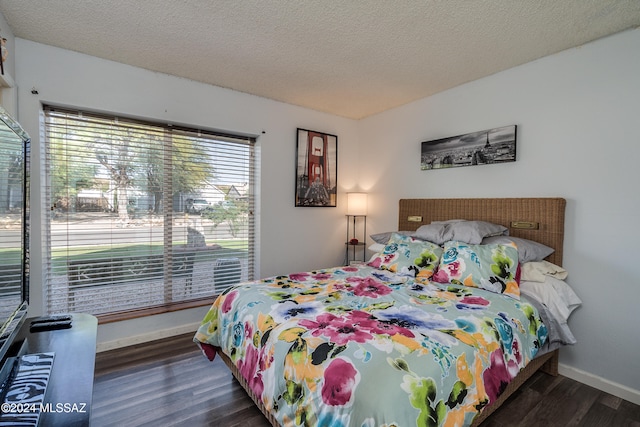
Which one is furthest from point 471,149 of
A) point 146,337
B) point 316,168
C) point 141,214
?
point 146,337

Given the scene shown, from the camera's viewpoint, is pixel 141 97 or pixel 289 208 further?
pixel 289 208

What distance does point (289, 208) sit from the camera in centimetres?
353

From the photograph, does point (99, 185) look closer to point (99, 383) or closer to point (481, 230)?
point (99, 383)

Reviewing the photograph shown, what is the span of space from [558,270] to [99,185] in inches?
147

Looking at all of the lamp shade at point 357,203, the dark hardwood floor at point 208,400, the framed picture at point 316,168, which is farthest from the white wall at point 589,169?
the framed picture at point 316,168

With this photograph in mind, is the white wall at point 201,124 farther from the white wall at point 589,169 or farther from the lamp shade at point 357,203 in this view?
the white wall at point 589,169

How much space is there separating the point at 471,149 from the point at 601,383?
2.02 metres

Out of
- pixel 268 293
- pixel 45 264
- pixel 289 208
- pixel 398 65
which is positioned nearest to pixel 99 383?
pixel 45 264

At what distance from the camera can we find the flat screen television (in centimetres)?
108

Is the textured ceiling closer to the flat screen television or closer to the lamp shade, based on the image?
the flat screen television

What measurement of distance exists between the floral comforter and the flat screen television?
987 mm

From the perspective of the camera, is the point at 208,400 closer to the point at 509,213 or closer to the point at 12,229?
the point at 12,229

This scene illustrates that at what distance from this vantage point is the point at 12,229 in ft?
3.92

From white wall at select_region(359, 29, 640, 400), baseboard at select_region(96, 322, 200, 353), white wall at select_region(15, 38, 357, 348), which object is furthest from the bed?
white wall at select_region(15, 38, 357, 348)
